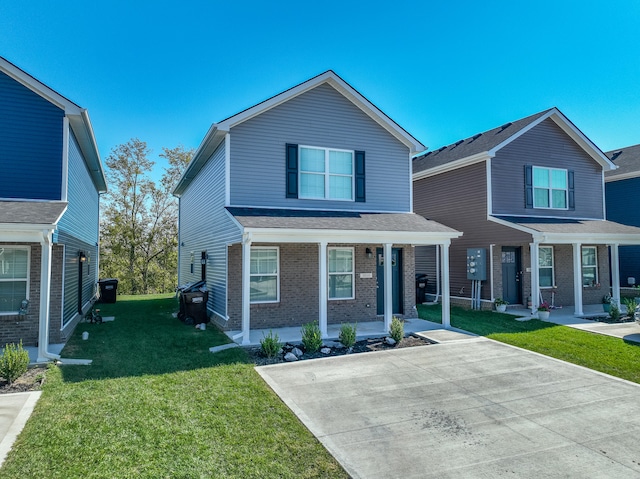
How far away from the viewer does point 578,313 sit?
542 inches

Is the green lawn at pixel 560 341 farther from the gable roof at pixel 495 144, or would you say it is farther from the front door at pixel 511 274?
the gable roof at pixel 495 144

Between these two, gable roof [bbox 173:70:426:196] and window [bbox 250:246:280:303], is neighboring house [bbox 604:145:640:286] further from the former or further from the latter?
window [bbox 250:246:280:303]

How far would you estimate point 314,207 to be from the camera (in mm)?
12023

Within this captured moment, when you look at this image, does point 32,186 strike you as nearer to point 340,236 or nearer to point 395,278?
point 340,236

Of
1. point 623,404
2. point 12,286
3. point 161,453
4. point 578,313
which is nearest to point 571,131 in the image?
point 578,313

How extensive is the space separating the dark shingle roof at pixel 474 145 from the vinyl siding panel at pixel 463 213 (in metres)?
0.64

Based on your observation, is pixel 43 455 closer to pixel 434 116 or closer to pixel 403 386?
pixel 403 386

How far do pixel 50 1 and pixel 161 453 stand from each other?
12.3m

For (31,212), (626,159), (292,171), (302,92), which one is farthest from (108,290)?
(626,159)

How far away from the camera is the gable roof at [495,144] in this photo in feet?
50.6

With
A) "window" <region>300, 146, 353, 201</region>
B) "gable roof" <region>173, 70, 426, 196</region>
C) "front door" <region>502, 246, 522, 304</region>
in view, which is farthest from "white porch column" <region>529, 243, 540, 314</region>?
"window" <region>300, 146, 353, 201</region>

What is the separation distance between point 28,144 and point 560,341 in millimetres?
13487

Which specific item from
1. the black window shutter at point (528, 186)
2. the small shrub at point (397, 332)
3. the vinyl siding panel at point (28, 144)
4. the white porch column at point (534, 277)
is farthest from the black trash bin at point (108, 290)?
the black window shutter at point (528, 186)

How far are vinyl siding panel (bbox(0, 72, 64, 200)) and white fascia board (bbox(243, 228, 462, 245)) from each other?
15.5 feet
